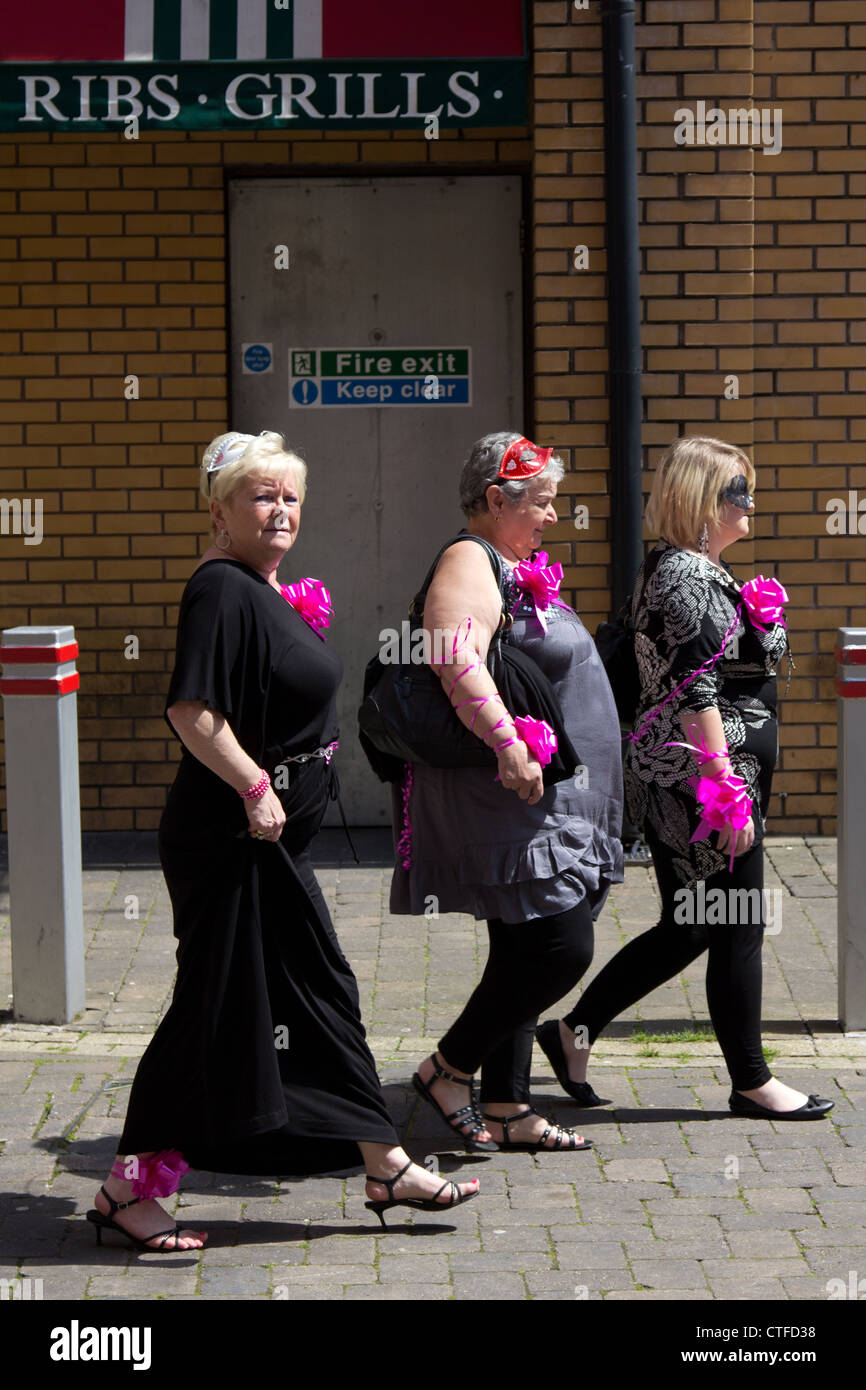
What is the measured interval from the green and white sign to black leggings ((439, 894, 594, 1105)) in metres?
3.74

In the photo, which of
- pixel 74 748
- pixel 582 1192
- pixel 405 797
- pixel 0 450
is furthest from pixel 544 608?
pixel 0 450

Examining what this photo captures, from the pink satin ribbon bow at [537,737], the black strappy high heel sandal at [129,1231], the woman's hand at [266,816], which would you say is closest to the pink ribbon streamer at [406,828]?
the pink satin ribbon bow at [537,737]

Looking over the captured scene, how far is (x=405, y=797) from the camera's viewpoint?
451 centimetres

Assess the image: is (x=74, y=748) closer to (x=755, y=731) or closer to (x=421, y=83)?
(x=755, y=731)

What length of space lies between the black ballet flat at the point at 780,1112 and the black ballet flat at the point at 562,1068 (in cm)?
36

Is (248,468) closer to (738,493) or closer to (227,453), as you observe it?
(227,453)

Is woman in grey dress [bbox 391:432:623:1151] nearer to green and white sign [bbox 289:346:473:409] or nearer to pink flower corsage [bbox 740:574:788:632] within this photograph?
pink flower corsage [bbox 740:574:788:632]

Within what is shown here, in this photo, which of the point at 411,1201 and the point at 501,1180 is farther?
the point at 501,1180

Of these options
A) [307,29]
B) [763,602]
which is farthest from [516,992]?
[307,29]

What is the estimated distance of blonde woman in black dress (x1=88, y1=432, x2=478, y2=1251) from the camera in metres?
3.92

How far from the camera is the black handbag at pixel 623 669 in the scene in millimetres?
4863

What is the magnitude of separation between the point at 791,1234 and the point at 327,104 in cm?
471

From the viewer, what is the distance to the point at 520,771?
414 cm

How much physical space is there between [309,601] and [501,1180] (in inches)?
58.1
